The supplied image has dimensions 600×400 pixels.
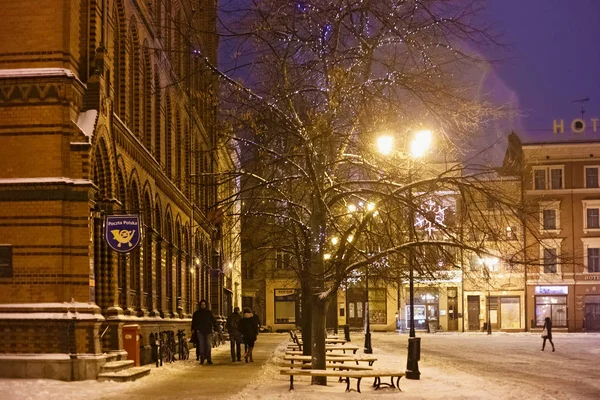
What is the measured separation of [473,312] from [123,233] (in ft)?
185

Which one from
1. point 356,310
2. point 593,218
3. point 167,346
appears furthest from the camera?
point 356,310

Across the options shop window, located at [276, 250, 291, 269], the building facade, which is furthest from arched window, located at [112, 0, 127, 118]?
the building facade

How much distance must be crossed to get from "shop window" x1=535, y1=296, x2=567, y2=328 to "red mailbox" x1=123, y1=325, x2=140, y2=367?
169 feet

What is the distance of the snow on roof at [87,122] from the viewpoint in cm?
1850

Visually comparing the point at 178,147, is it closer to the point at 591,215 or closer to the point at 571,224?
the point at 571,224

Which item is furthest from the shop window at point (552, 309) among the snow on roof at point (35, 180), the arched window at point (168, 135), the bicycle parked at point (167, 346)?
the snow on roof at point (35, 180)

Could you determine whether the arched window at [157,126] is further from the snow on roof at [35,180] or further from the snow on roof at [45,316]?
the snow on roof at [45,316]

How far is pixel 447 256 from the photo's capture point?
15.3m

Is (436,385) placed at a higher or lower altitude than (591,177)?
lower

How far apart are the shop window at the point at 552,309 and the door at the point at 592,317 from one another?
1.59 meters

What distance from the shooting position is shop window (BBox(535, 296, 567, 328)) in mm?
67375

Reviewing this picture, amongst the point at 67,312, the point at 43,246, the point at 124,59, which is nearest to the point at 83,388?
the point at 67,312

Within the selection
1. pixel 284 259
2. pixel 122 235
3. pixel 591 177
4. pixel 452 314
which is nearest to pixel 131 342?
pixel 122 235

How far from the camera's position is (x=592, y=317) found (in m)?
66.9
